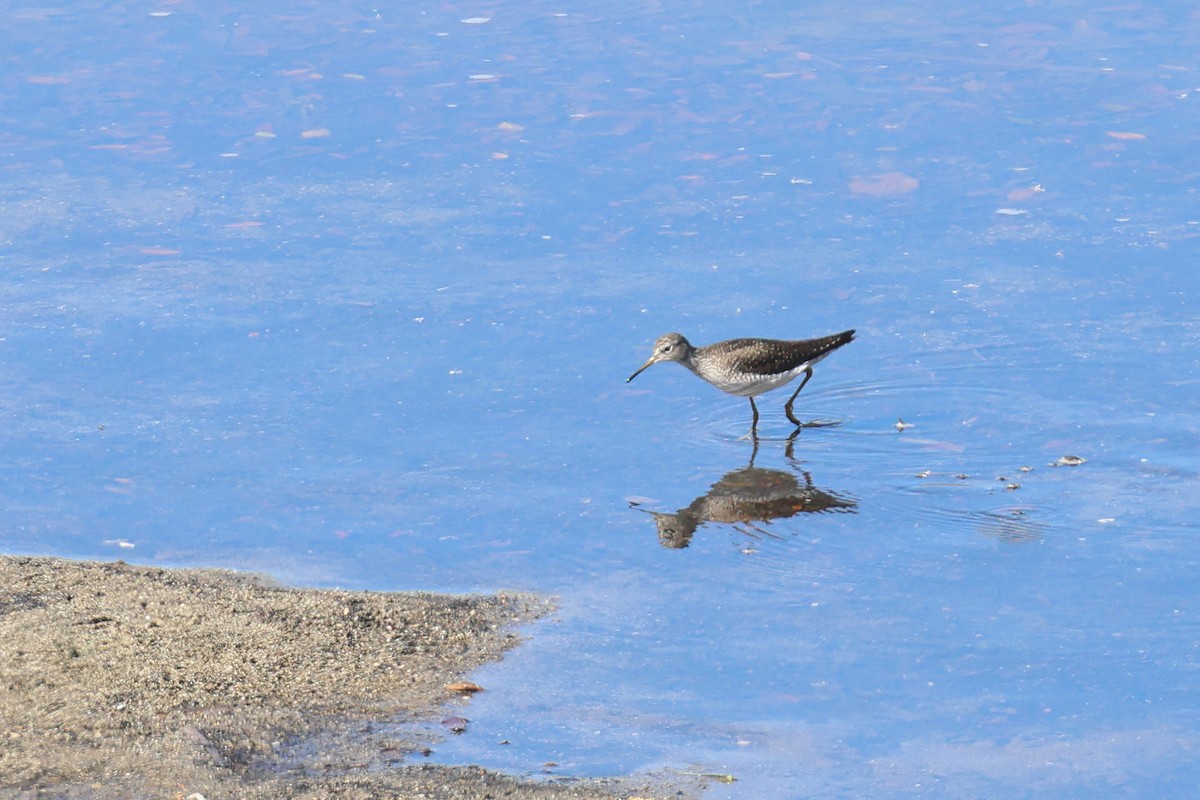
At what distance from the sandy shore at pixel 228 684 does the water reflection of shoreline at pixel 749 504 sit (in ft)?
3.87

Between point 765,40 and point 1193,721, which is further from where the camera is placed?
point 765,40

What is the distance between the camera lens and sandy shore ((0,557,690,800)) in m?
6.23

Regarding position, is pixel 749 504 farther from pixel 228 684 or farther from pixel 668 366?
pixel 228 684

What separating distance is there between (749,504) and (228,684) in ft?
11.4

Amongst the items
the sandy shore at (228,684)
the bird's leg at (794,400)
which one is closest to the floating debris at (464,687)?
the sandy shore at (228,684)

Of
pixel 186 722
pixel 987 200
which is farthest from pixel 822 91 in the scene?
pixel 186 722

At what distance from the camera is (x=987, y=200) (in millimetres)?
12945

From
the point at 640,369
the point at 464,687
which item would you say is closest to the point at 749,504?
the point at 640,369

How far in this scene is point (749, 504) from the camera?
31.1 ft

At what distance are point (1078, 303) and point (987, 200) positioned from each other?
5.68ft

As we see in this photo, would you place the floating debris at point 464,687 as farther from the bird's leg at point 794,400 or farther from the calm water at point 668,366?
the bird's leg at point 794,400

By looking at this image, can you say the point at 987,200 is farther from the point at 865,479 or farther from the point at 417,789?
the point at 417,789

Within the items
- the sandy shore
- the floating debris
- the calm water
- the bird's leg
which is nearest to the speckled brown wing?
the bird's leg

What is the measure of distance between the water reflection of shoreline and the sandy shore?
3.87ft
